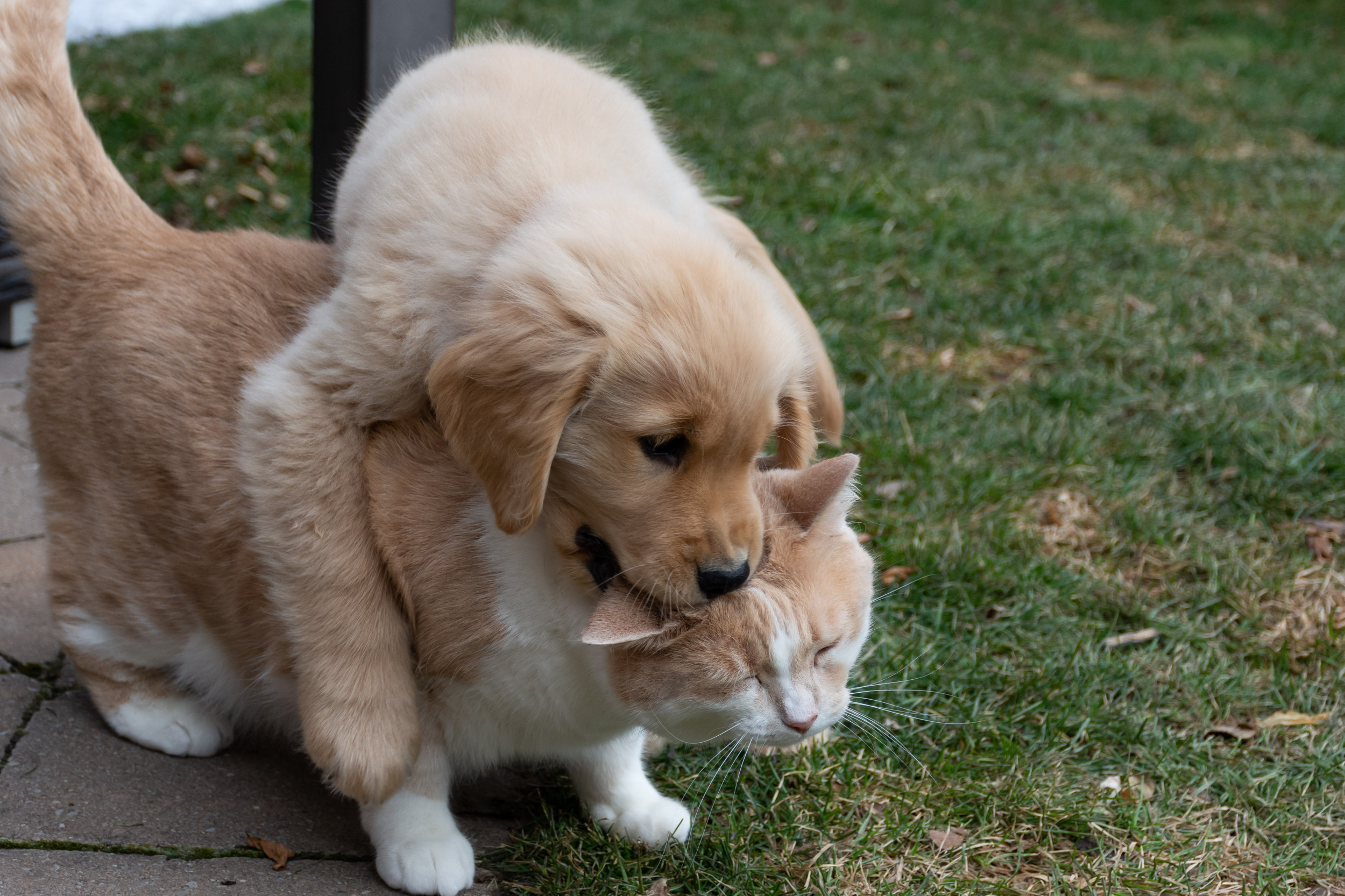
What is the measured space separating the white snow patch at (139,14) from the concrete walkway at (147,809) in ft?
19.0

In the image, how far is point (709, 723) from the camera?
1922 millimetres

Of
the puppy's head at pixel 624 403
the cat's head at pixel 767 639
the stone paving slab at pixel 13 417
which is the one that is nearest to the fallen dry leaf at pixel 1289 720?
the cat's head at pixel 767 639

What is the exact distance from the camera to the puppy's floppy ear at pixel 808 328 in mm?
2672

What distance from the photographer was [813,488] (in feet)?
6.39

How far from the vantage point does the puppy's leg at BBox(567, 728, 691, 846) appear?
7.24 ft

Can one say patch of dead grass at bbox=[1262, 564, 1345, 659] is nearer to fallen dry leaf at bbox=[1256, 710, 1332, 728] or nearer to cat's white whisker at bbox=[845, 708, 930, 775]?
fallen dry leaf at bbox=[1256, 710, 1332, 728]

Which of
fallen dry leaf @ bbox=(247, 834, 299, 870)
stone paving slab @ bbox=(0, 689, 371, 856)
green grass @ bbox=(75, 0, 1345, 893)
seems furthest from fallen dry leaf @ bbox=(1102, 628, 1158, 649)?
fallen dry leaf @ bbox=(247, 834, 299, 870)

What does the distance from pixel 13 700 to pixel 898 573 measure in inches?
79.8

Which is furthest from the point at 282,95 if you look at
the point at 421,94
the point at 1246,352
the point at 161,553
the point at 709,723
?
the point at 709,723

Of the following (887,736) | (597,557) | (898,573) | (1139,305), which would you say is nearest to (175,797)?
(597,557)

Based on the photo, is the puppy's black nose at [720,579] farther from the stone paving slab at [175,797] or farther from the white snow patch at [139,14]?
the white snow patch at [139,14]

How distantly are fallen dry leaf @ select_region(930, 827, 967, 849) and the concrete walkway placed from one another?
0.79 m

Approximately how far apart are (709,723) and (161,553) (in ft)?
3.73

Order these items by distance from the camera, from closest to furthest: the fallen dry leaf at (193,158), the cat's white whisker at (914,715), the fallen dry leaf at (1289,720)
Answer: the cat's white whisker at (914,715) < the fallen dry leaf at (1289,720) < the fallen dry leaf at (193,158)
